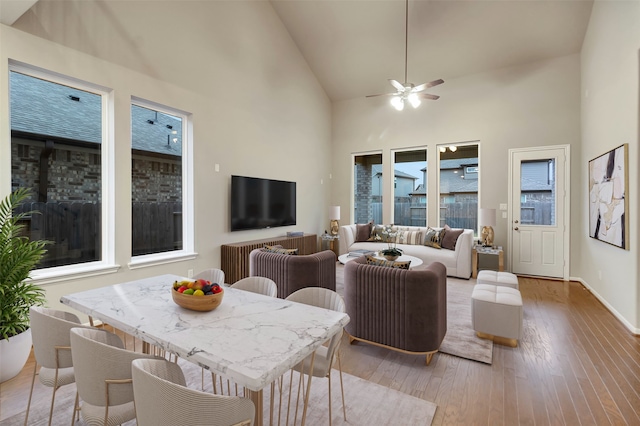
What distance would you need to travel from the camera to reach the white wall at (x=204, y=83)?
2959mm

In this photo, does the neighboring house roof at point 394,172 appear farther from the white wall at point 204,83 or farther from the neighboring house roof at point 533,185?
the neighboring house roof at point 533,185

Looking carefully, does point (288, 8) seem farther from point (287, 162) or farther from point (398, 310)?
point (398, 310)

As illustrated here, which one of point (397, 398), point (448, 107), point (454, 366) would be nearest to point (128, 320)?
point (397, 398)

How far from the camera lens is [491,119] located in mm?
5723

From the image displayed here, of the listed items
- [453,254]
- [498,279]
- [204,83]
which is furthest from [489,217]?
[204,83]

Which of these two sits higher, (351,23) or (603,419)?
Answer: (351,23)

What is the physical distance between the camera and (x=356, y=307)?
104 inches

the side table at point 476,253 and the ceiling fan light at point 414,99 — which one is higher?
the ceiling fan light at point 414,99

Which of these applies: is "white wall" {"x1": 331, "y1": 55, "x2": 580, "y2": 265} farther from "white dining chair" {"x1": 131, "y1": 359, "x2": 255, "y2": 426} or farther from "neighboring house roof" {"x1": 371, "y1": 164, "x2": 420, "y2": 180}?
"white dining chair" {"x1": 131, "y1": 359, "x2": 255, "y2": 426}

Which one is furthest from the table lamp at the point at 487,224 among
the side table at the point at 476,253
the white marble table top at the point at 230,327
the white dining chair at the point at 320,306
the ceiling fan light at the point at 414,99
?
the white marble table top at the point at 230,327

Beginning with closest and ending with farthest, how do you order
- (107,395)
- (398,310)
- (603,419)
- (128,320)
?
(107,395) < (128,320) < (603,419) < (398,310)

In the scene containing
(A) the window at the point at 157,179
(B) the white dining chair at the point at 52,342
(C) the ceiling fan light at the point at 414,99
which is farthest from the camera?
(C) the ceiling fan light at the point at 414,99

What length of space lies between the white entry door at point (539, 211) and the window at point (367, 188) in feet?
8.59

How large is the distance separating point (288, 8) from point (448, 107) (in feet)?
11.7
